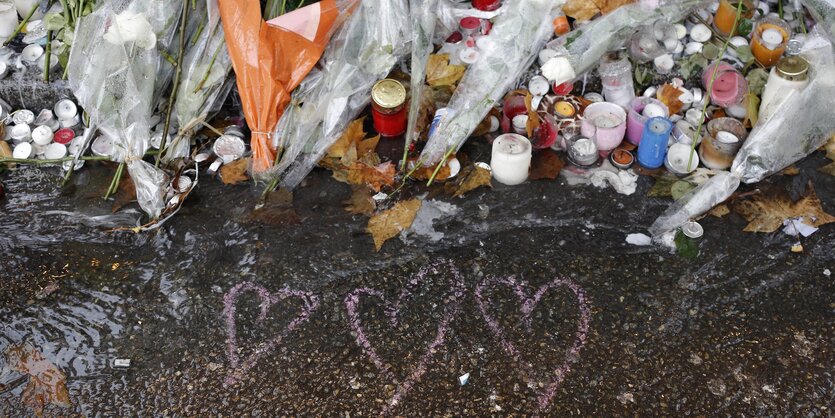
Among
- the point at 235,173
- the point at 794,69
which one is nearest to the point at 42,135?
the point at 235,173

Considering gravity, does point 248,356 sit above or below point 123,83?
below

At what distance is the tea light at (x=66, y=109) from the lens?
3.50 meters

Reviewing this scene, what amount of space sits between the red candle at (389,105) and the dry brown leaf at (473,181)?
0.42 m

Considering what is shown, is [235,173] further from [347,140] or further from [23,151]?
[23,151]

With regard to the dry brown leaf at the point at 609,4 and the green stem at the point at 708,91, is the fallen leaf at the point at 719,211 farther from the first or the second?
the dry brown leaf at the point at 609,4

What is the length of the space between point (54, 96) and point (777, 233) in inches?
134

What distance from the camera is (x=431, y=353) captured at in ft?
8.34

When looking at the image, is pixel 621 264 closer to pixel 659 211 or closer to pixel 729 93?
pixel 659 211

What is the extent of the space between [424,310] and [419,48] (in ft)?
3.98

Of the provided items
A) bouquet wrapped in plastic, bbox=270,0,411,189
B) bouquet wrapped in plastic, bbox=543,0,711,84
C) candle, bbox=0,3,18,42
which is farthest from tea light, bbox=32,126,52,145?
bouquet wrapped in plastic, bbox=543,0,711,84

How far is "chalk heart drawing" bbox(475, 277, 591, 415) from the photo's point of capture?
2430 millimetres

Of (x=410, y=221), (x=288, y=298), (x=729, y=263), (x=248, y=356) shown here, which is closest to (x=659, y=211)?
(x=729, y=263)

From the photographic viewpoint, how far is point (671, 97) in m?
3.27

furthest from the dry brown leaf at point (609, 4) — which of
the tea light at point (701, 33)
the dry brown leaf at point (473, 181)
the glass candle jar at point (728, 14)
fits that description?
the dry brown leaf at point (473, 181)
